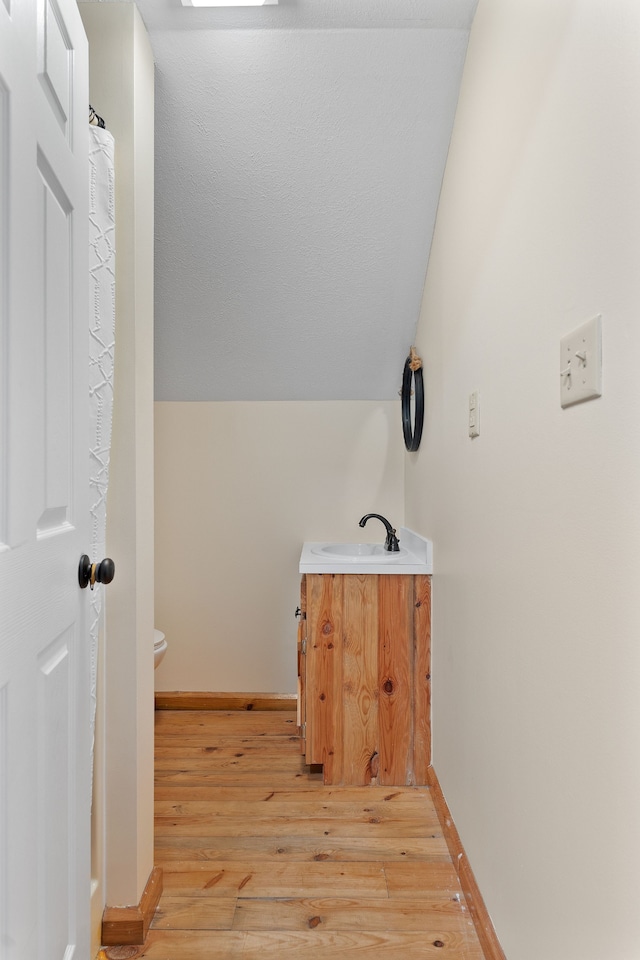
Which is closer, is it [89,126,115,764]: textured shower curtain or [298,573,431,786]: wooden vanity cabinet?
[89,126,115,764]: textured shower curtain

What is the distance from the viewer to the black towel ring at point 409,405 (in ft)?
8.32

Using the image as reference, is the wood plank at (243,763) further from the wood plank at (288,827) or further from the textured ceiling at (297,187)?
the textured ceiling at (297,187)

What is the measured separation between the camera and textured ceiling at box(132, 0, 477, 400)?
5.79ft

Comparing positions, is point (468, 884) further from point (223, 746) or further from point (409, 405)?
point (409, 405)

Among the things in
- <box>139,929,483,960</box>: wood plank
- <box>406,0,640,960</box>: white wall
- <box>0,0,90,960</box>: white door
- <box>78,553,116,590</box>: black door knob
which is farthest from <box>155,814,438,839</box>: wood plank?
<box>78,553,116,590</box>: black door knob

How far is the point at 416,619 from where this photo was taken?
234 centimetres

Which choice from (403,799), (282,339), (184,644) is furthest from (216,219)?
(403,799)

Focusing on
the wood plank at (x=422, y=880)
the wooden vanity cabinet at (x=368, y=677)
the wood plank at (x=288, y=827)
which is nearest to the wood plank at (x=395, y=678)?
the wooden vanity cabinet at (x=368, y=677)

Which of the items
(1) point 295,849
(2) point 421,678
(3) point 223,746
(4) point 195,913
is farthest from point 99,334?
(3) point 223,746

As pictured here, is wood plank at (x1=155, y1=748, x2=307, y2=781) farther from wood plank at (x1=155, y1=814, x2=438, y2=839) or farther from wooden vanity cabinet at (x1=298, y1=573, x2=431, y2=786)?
wood plank at (x1=155, y1=814, x2=438, y2=839)

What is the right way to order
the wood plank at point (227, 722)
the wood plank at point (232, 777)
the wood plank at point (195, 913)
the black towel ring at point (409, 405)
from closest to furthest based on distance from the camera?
the wood plank at point (195, 913)
the wood plank at point (232, 777)
the black towel ring at point (409, 405)
the wood plank at point (227, 722)

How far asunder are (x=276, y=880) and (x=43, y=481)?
1.40m

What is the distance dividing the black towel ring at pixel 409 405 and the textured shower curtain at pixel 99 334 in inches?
54.6

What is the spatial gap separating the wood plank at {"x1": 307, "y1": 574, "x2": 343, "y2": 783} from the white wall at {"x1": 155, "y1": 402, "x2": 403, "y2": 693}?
0.77 metres
